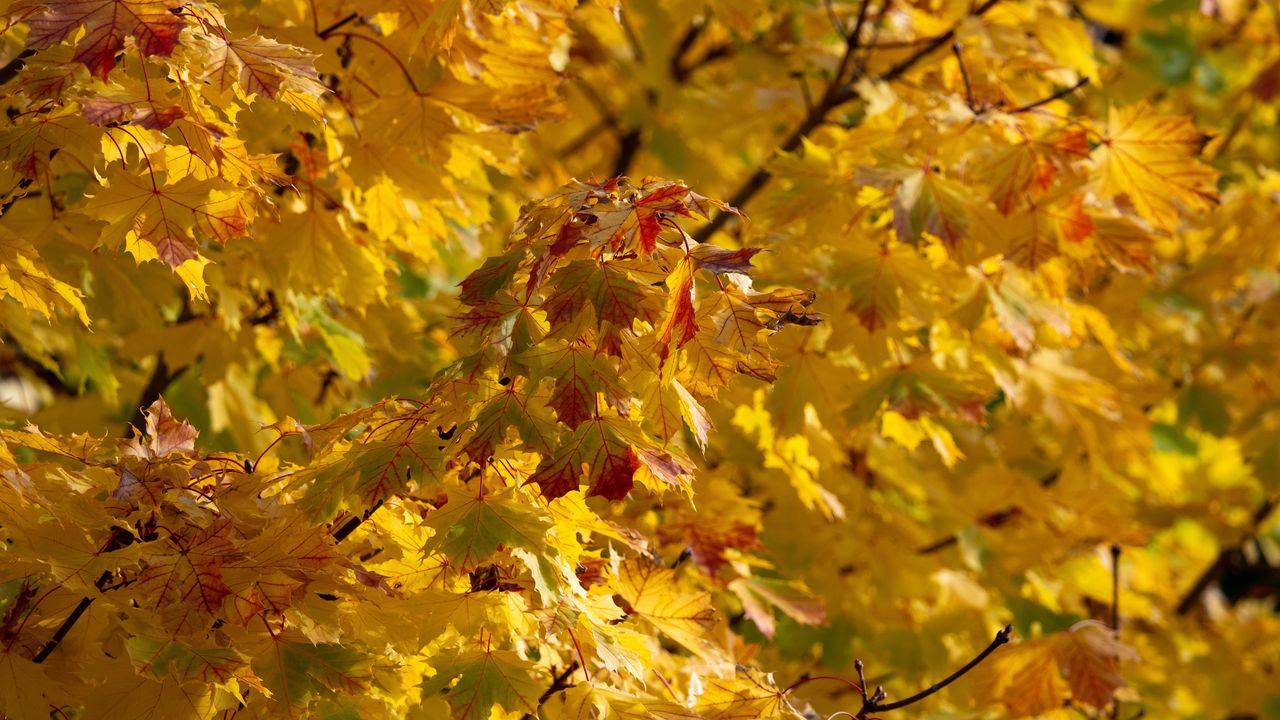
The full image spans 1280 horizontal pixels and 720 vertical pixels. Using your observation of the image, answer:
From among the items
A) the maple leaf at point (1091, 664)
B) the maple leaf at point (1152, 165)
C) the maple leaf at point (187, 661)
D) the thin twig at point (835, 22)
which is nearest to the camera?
the maple leaf at point (187, 661)

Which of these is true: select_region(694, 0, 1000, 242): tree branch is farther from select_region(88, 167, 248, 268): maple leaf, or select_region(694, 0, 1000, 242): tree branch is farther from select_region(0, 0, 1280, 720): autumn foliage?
select_region(88, 167, 248, 268): maple leaf

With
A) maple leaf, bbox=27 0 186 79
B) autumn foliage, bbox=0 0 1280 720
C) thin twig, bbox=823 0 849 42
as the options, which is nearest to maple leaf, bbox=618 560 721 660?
autumn foliage, bbox=0 0 1280 720

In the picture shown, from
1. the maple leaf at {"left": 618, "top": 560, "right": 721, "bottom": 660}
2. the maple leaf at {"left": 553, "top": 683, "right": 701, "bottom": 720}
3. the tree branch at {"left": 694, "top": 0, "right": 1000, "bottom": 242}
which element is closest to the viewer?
the maple leaf at {"left": 553, "top": 683, "right": 701, "bottom": 720}

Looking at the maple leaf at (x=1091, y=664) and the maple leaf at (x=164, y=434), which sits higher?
the maple leaf at (x=164, y=434)

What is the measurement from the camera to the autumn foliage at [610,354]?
171 cm

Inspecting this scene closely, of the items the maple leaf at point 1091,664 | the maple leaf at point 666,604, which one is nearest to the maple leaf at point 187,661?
the maple leaf at point 666,604

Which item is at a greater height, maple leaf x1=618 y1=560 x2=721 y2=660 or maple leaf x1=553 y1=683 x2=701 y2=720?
maple leaf x1=553 y1=683 x2=701 y2=720

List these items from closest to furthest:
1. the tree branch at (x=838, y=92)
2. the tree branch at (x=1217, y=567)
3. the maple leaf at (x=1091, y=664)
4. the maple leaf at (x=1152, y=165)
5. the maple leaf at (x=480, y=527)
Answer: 1. the maple leaf at (x=480, y=527)
2. the maple leaf at (x=1152, y=165)
3. the maple leaf at (x=1091, y=664)
4. the tree branch at (x=838, y=92)
5. the tree branch at (x=1217, y=567)

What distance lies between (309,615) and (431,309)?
7.73 ft

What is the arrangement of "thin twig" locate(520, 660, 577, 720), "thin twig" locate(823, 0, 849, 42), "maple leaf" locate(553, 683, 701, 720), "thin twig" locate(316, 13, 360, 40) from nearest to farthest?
"maple leaf" locate(553, 683, 701, 720)
"thin twig" locate(520, 660, 577, 720)
"thin twig" locate(316, 13, 360, 40)
"thin twig" locate(823, 0, 849, 42)

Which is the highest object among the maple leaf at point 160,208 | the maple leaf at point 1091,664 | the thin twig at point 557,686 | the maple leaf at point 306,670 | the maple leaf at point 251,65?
the maple leaf at point 251,65

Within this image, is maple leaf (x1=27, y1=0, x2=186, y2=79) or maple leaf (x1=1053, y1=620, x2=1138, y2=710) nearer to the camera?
maple leaf (x1=27, y1=0, x2=186, y2=79)

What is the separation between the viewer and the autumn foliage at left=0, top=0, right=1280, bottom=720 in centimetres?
171

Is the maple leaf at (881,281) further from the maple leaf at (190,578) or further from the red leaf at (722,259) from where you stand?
the maple leaf at (190,578)
